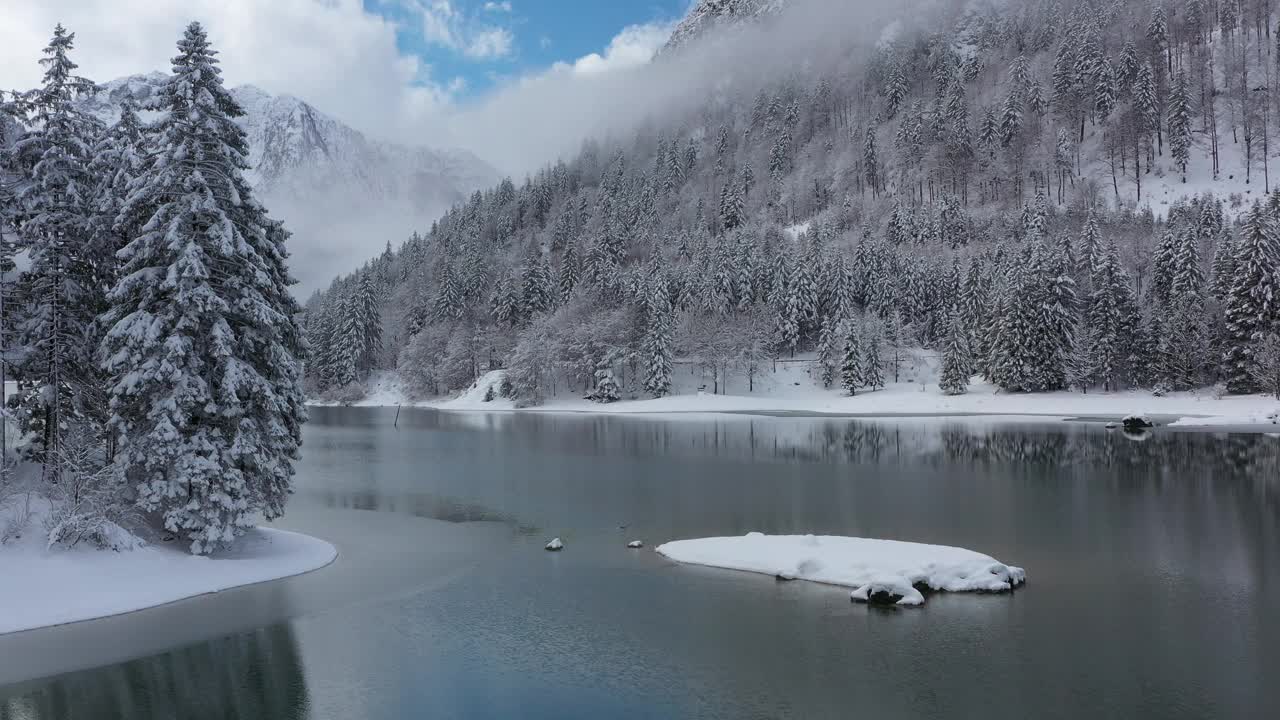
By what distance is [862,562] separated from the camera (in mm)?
21125

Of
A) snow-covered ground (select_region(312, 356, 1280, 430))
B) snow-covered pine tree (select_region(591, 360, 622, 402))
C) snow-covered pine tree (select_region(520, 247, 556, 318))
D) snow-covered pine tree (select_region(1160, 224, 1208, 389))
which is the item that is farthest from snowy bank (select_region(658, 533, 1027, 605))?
snow-covered pine tree (select_region(520, 247, 556, 318))

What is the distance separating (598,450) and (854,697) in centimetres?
3945

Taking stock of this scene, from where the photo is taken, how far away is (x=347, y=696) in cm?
1409

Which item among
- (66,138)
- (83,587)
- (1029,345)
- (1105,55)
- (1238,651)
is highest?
(1105,55)

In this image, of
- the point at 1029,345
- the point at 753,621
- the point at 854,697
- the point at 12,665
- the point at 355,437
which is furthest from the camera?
the point at 1029,345

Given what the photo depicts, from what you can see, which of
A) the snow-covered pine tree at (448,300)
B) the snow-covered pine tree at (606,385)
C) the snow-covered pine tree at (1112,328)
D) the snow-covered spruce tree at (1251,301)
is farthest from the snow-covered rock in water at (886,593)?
the snow-covered pine tree at (448,300)

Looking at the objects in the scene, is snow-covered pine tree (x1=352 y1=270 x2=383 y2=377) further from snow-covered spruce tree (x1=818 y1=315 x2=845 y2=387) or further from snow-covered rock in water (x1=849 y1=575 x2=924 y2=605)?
snow-covered rock in water (x1=849 y1=575 x2=924 y2=605)

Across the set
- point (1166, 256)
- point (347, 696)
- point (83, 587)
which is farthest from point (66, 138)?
point (1166, 256)

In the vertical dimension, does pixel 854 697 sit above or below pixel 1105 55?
below

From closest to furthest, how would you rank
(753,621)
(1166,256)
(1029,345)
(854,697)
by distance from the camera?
(854,697)
(753,621)
(1029,345)
(1166,256)

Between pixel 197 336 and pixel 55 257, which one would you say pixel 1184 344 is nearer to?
pixel 197 336

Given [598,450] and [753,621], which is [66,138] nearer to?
[753,621]

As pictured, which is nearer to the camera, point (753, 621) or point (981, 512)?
point (753, 621)

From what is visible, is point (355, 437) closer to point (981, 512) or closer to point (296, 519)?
point (296, 519)
